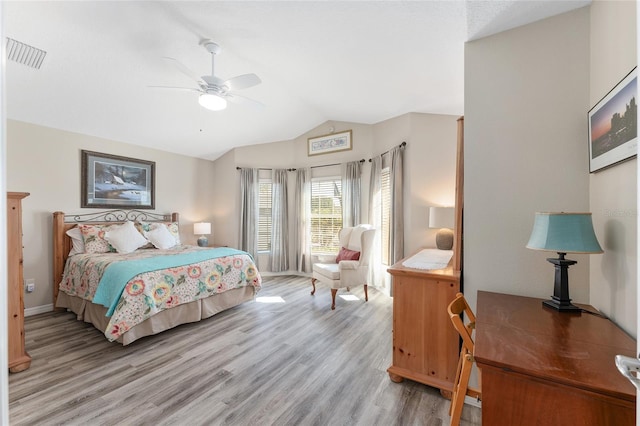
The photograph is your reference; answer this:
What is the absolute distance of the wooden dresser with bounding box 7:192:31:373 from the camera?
206 centimetres

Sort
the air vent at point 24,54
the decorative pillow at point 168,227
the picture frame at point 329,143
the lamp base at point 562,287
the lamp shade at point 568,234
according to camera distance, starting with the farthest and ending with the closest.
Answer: the picture frame at point 329,143 < the decorative pillow at point 168,227 < the air vent at point 24,54 < the lamp base at point 562,287 < the lamp shade at point 568,234

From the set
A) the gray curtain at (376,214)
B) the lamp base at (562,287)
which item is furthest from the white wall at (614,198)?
the gray curtain at (376,214)

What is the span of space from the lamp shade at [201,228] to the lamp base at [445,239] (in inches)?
154

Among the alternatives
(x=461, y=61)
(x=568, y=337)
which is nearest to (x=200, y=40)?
(x=461, y=61)

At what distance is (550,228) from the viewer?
52.0 inches

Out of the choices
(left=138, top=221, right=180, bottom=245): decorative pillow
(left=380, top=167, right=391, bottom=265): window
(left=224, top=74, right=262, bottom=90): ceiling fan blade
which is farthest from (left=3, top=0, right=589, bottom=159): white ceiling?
(left=138, top=221, right=180, bottom=245): decorative pillow

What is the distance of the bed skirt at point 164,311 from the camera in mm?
2607

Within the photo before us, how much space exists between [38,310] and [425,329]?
4.48 meters

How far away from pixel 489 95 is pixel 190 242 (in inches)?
199

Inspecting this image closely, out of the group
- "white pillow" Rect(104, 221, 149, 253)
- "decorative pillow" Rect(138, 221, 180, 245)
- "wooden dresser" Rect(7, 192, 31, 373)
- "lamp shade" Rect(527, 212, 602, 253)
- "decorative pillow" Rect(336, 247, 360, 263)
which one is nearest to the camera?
"lamp shade" Rect(527, 212, 602, 253)

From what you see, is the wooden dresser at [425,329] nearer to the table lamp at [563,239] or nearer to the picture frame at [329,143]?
the table lamp at [563,239]

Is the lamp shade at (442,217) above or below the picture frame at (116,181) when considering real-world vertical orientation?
below

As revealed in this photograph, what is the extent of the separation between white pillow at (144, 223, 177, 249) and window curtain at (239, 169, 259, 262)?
124 centimetres

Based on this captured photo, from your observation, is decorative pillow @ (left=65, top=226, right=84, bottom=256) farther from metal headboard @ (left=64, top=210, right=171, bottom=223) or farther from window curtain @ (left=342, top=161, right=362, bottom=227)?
window curtain @ (left=342, top=161, right=362, bottom=227)
